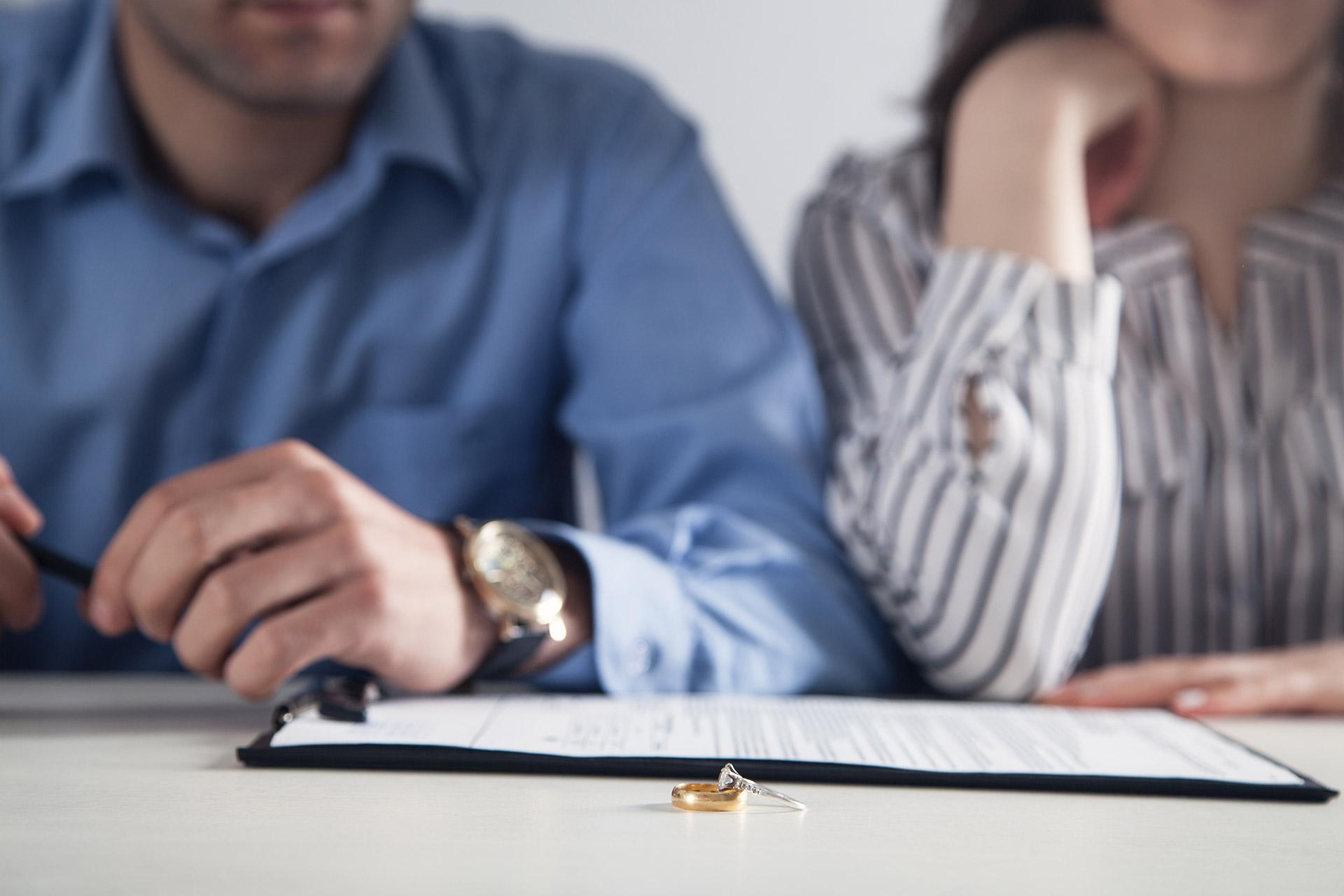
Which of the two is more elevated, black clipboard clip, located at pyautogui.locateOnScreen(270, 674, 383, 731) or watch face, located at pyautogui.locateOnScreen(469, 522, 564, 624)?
watch face, located at pyautogui.locateOnScreen(469, 522, 564, 624)

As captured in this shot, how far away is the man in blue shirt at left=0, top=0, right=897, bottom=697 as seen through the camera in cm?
98

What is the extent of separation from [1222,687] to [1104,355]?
0.82 feet

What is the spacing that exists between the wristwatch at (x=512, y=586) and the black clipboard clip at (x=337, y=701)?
0.26 feet

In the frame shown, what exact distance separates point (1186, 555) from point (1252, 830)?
0.57 meters

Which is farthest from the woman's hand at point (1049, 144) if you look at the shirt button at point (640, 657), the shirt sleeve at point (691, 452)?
the shirt button at point (640, 657)

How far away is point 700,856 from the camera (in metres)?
0.42

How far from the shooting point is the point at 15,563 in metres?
0.71

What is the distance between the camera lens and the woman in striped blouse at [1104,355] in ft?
2.80

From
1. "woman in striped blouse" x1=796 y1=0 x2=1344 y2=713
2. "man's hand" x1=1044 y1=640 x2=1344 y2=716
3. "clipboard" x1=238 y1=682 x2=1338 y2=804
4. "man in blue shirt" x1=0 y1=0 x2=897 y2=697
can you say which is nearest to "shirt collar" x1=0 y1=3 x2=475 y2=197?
"man in blue shirt" x1=0 y1=0 x2=897 y2=697

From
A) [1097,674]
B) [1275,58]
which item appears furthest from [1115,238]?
[1097,674]

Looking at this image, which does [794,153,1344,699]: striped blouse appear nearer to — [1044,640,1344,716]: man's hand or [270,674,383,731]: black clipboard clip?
[1044,640,1344,716]: man's hand

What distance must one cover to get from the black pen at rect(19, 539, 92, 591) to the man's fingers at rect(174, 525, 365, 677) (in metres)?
0.08

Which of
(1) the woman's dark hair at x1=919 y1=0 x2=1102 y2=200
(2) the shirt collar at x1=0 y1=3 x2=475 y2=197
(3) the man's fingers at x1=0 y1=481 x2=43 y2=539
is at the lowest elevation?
(3) the man's fingers at x1=0 y1=481 x2=43 y2=539

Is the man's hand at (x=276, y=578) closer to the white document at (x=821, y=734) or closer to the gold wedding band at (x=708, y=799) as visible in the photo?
the white document at (x=821, y=734)
